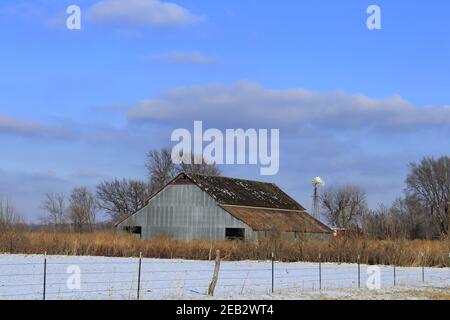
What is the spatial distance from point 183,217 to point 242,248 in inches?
562

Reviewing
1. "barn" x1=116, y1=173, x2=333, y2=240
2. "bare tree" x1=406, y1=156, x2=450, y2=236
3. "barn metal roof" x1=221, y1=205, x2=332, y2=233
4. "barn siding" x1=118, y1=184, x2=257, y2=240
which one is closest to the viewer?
"barn metal roof" x1=221, y1=205, x2=332, y2=233

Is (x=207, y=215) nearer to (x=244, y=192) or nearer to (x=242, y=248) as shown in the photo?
(x=244, y=192)

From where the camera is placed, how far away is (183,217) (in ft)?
214

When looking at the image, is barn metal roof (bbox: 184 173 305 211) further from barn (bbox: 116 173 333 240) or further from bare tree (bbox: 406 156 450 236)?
bare tree (bbox: 406 156 450 236)

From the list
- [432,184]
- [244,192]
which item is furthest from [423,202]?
[244,192]

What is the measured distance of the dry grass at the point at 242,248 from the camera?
4488cm

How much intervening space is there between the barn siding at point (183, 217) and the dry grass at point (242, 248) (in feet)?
18.9

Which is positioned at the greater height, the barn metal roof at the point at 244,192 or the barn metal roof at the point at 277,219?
the barn metal roof at the point at 244,192

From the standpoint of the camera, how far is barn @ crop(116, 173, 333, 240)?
62.9 m

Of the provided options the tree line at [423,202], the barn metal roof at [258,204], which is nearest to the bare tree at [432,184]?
the tree line at [423,202]

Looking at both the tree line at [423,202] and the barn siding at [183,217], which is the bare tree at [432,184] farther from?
the barn siding at [183,217]

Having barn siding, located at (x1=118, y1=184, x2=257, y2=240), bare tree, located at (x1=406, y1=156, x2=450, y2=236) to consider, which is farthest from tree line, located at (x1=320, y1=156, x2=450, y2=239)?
barn siding, located at (x1=118, y1=184, x2=257, y2=240)
